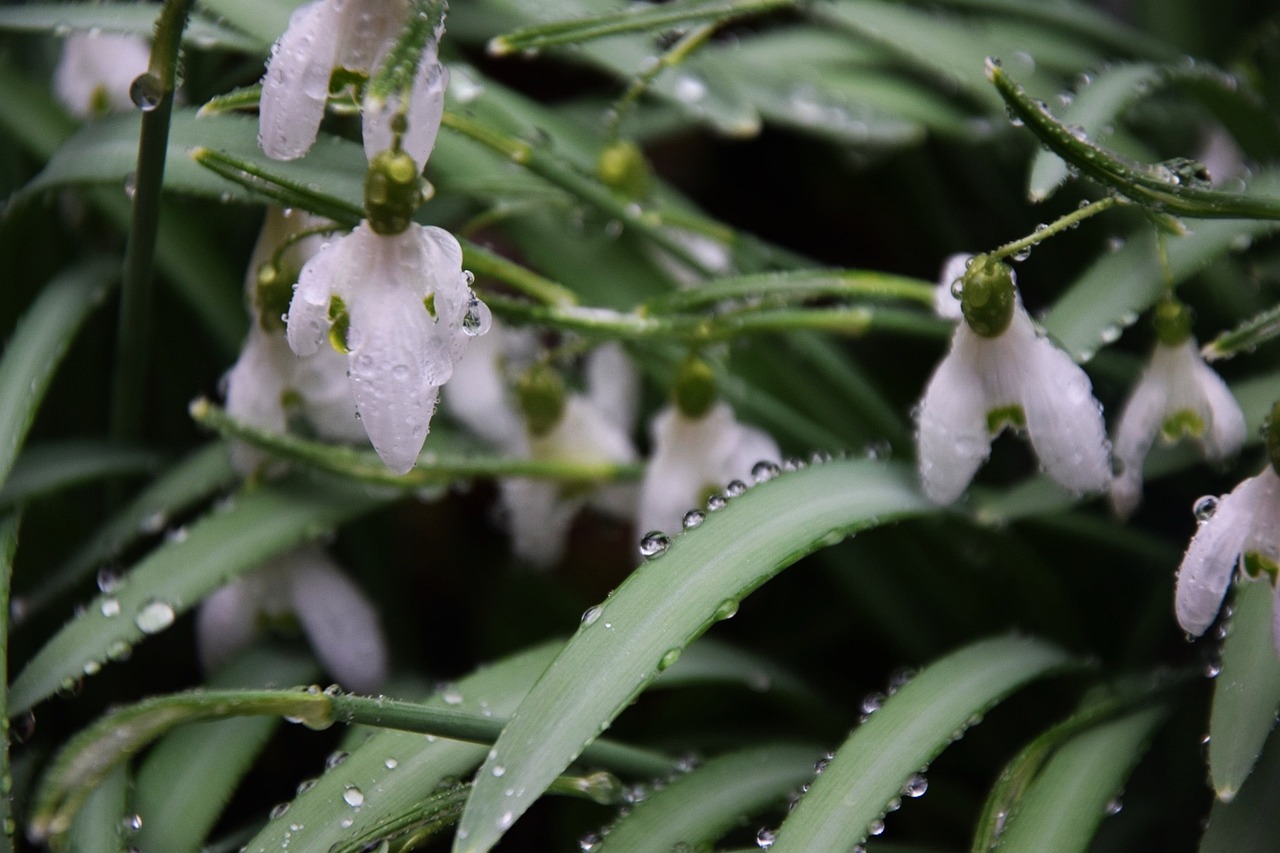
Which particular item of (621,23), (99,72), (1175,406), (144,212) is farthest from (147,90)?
(1175,406)

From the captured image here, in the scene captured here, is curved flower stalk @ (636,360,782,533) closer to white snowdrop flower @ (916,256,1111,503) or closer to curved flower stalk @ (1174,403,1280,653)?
white snowdrop flower @ (916,256,1111,503)

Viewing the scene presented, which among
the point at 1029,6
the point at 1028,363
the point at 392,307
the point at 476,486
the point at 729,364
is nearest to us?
the point at 392,307

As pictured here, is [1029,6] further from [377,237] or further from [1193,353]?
[377,237]

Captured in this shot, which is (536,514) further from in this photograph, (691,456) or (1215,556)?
(1215,556)

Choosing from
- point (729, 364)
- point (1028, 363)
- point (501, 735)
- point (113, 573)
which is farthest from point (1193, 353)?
point (113, 573)

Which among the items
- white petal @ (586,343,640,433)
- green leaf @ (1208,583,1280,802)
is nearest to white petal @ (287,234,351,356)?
white petal @ (586,343,640,433)

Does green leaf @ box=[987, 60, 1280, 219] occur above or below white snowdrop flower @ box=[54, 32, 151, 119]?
below
